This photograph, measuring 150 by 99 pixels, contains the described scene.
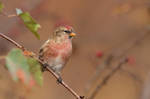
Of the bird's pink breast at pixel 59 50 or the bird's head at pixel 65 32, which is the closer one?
the bird's pink breast at pixel 59 50

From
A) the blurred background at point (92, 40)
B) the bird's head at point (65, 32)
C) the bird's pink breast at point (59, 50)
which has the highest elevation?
the blurred background at point (92, 40)

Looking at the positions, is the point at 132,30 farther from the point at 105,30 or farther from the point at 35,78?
the point at 35,78

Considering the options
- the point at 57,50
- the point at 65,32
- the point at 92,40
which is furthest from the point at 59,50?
the point at 92,40

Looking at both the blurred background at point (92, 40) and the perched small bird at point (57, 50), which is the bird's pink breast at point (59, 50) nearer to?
the perched small bird at point (57, 50)

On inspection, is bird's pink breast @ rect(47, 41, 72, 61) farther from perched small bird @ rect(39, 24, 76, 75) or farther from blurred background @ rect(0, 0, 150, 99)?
blurred background @ rect(0, 0, 150, 99)

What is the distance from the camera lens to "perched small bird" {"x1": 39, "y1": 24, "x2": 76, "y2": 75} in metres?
3.31

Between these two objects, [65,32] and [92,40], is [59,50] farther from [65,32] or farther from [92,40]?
[92,40]

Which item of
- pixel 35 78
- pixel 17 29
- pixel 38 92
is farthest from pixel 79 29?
pixel 35 78

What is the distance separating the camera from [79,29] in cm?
726

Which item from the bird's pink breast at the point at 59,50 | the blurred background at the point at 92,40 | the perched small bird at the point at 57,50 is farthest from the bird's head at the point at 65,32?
the blurred background at the point at 92,40

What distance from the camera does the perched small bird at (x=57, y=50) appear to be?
10.8 ft

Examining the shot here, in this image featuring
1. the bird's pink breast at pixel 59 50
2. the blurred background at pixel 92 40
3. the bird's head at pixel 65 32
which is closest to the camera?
the bird's pink breast at pixel 59 50

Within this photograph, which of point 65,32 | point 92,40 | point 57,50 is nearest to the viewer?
point 57,50

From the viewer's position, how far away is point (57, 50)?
334 centimetres
